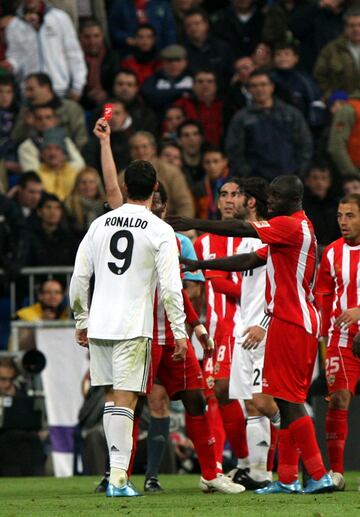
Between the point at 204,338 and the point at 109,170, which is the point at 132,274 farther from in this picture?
the point at 109,170

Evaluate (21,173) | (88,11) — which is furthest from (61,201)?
(88,11)

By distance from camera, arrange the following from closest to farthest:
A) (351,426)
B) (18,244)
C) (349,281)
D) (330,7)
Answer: (349,281) < (351,426) < (18,244) < (330,7)

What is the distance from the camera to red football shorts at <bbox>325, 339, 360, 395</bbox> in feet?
38.5

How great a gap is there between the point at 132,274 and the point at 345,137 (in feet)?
28.6

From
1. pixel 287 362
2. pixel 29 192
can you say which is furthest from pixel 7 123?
pixel 287 362

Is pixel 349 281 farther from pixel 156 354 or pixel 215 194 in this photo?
pixel 215 194

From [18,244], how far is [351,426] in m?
4.31

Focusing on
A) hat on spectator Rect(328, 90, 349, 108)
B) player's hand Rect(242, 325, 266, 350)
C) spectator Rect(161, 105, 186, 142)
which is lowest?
player's hand Rect(242, 325, 266, 350)

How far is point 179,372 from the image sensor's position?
10992mm

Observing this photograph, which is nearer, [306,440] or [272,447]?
[306,440]

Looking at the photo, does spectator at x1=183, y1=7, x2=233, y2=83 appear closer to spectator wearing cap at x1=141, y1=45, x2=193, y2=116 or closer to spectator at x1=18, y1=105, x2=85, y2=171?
spectator wearing cap at x1=141, y1=45, x2=193, y2=116

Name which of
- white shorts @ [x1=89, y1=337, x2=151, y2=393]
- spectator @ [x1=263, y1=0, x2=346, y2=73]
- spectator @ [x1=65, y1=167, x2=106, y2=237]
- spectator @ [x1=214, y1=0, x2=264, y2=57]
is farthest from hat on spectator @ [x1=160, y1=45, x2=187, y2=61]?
white shorts @ [x1=89, y1=337, x2=151, y2=393]

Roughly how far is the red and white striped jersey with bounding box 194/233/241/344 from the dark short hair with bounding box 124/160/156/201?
6.78 ft

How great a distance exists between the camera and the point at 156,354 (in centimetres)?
1089
